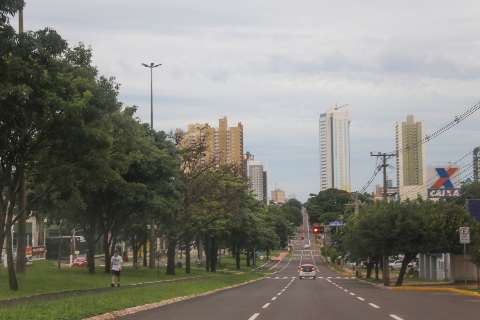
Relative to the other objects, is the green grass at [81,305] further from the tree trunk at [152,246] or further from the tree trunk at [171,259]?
the tree trunk at [171,259]

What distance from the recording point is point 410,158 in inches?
3349

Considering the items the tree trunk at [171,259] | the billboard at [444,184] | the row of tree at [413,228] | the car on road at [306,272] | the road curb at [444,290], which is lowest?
the car on road at [306,272]

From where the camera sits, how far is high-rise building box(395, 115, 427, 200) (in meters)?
75.6

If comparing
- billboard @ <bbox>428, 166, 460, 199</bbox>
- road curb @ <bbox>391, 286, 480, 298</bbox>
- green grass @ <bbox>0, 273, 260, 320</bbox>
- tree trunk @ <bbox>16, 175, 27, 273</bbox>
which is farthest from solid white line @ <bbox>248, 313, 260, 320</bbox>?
billboard @ <bbox>428, 166, 460, 199</bbox>

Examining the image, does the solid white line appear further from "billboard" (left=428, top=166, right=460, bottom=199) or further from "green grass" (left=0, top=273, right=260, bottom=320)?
"billboard" (left=428, top=166, right=460, bottom=199)

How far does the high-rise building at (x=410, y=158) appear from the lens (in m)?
75.6

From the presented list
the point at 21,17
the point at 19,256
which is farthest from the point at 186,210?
the point at 21,17

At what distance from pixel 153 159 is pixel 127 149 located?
20.6 feet

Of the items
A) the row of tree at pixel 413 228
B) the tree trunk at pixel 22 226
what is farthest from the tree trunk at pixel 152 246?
the tree trunk at pixel 22 226

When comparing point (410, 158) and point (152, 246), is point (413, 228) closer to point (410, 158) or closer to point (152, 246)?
point (152, 246)

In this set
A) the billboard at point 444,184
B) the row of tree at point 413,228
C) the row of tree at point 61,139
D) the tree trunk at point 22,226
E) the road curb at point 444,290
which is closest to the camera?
the row of tree at point 61,139

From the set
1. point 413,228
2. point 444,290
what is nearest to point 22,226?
point 444,290

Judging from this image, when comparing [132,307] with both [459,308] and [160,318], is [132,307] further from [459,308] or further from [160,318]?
[459,308]

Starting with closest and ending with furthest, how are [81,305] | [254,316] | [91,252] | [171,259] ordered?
[254,316]
[81,305]
[91,252]
[171,259]
